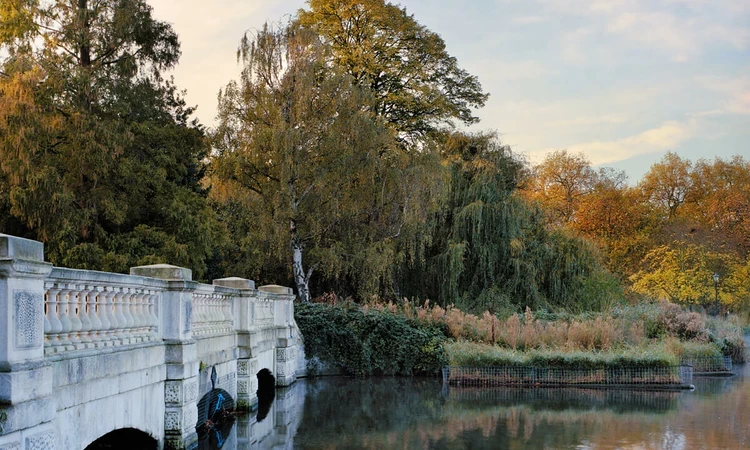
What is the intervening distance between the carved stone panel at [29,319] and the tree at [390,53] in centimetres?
2446

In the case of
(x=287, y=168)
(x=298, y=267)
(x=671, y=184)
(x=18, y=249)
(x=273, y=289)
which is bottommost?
(x=273, y=289)

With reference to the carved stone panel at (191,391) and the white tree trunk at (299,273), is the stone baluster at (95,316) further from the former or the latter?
the white tree trunk at (299,273)

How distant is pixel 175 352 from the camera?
888 centimetres

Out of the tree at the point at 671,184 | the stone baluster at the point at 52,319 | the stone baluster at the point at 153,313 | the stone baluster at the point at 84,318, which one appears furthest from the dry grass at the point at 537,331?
the tree at the point at 671,184

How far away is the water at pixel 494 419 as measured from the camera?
1099 cm

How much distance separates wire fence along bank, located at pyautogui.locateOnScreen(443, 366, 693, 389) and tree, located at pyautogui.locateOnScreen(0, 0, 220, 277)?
869 centimetres

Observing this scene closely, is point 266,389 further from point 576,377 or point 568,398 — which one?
point 576,377

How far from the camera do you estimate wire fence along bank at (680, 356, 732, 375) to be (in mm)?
20375

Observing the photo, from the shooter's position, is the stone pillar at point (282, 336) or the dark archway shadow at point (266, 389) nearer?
the dark archway shadow at point (266, 389)

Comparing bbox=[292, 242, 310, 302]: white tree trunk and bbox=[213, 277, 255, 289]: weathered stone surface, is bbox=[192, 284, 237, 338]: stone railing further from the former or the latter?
bbox=[292, 242, 310, 302]: white tree trunk

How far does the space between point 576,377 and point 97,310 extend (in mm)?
13850

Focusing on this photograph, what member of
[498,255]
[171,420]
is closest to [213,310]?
[171,420]

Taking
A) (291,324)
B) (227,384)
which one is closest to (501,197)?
(291,324)

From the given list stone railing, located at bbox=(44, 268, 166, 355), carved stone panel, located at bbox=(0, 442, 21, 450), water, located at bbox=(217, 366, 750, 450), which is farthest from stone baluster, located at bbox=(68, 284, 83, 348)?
water, located at bbox=(217, 366, 750, 450)
